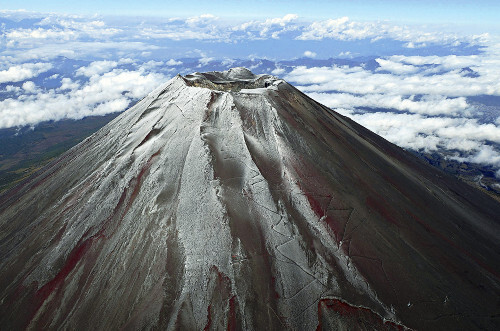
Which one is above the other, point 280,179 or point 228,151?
point 228,151

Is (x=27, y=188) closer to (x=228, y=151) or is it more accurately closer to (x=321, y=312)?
(x=228, y=151)

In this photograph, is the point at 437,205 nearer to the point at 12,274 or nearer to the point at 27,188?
the point at 12,274

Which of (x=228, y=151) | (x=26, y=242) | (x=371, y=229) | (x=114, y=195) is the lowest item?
(x=26, y=242)

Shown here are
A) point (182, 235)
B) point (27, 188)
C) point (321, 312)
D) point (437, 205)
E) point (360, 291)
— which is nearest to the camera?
point (321, 312)

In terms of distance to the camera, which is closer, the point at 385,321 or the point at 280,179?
the point at 385,321

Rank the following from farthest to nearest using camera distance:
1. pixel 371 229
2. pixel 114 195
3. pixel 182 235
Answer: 1. pixel 114 195
2. pixel 371 229
3. pixel 182 235

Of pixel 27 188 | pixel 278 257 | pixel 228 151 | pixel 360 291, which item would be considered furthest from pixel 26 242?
pixel 360 291

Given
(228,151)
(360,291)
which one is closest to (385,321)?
(360,291)
